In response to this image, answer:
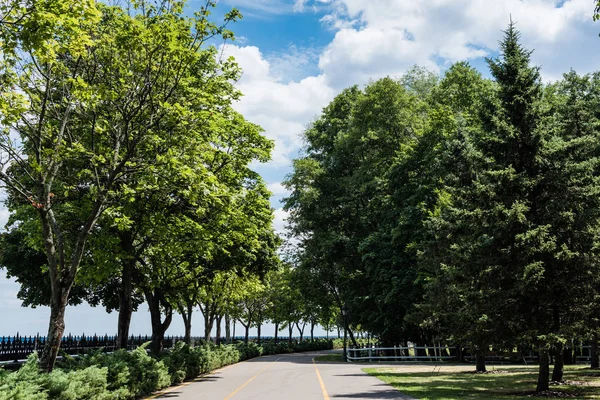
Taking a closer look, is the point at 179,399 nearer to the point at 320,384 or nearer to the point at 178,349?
the point at 320,384

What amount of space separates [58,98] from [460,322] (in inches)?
641

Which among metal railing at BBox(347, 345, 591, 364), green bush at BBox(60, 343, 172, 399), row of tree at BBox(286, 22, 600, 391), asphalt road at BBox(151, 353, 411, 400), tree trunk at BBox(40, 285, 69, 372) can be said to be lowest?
metal railing at BBox(347, 345, 591, 364)

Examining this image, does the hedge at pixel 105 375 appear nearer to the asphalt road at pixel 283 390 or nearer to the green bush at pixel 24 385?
the green bush at pixel 24 385

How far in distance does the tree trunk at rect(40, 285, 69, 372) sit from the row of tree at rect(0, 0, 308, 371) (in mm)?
27

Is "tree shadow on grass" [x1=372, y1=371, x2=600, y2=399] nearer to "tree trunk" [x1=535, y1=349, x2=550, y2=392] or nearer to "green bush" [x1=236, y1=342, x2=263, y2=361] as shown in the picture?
"tree trunk" [x1=535, y1=349, x2=550, y2=392]

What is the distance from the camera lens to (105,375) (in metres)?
13.2

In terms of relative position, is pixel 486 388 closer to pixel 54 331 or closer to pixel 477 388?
pixel 477 388

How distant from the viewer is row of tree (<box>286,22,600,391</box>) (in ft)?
55.2

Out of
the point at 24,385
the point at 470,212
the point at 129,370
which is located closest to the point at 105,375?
the point at 129,370

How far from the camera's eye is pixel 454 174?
2633 centimetres

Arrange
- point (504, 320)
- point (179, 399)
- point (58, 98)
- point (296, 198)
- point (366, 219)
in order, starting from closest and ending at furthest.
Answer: point (179, 399)
point (504, 320)
point (58, 98)
point (366, 219)
point (296, 198)

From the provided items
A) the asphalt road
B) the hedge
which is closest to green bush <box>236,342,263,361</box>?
the hedge

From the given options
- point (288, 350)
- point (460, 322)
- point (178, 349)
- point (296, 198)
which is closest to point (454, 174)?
point (460, 322)

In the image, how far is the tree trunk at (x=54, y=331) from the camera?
1252cm
